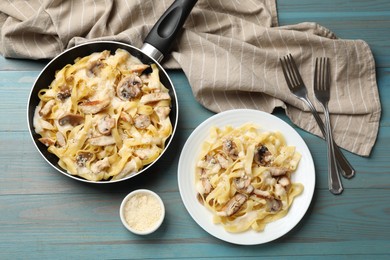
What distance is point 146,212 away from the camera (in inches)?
94.9

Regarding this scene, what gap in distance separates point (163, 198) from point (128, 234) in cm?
24

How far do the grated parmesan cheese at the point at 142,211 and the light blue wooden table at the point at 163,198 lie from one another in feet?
0.35

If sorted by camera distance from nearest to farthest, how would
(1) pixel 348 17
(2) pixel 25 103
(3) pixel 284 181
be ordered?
(3) pixel 284 181 → (2) pixel 25 103 → (1) pixel 348 17

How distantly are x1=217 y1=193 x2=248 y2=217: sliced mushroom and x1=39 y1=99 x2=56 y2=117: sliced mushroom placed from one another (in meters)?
0.92

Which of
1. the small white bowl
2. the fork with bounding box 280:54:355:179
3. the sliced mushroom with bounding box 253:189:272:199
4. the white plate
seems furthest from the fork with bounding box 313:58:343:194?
the small white bowl

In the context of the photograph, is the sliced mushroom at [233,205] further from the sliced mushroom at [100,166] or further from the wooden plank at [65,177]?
the sliced mushroom at [100,166]

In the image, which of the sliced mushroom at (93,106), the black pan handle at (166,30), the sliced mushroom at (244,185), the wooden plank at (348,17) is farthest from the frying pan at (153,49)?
the wooden plank at (348,17)

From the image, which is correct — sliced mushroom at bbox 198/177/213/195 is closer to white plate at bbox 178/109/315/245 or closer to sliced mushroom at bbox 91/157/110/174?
white plate at bbox 178/109/315/245

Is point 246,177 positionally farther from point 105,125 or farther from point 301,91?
point 105,125

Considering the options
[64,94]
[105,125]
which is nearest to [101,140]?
[105,125]

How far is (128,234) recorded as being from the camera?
248cm

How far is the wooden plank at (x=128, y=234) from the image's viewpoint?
246cm

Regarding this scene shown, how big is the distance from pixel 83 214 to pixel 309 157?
1.11 meters

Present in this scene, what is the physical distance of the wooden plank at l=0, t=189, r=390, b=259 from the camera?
2461mm
